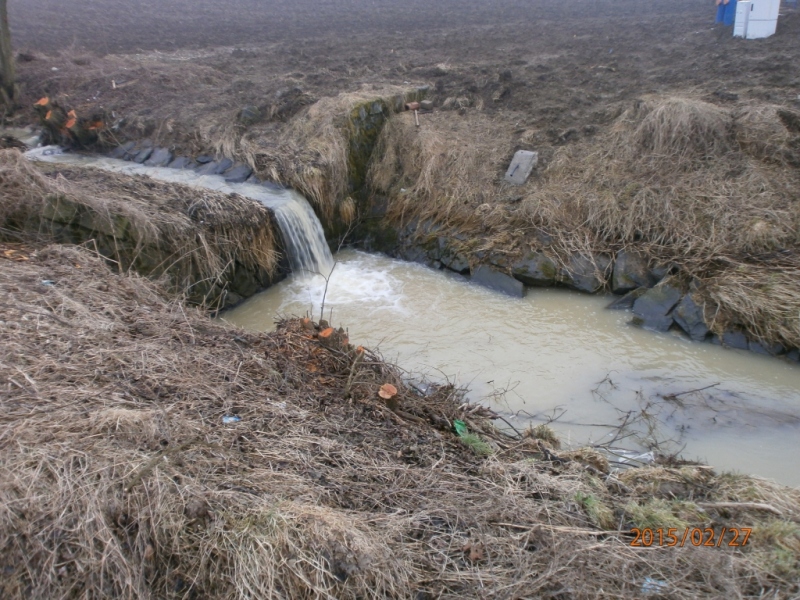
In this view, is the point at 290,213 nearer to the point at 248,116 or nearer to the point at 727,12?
the point at 248,116

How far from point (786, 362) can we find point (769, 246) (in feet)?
5.02

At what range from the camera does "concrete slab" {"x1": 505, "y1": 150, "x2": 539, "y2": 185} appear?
8.43m

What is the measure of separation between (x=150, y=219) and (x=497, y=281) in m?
4.28

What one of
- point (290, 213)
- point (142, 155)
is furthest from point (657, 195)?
point (142, 155)

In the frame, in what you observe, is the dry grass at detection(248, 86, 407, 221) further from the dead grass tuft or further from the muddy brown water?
the dead grass tuft

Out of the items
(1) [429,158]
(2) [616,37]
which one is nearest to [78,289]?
(1) [429,158]

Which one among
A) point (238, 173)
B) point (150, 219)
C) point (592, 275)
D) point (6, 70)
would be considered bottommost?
point (592, 275)

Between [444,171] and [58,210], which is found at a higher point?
[58,210]

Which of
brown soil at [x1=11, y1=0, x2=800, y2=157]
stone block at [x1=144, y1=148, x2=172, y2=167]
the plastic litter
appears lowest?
the plastic litter

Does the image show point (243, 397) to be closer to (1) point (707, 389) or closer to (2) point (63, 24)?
(1) point (707, 389)

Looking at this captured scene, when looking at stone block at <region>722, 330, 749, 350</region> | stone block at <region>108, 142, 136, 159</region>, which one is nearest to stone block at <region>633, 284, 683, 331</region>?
stone block at <region>722, 330, 749, 350</region>

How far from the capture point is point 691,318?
6387mm

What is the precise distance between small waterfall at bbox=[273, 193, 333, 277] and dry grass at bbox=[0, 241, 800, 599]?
343cm

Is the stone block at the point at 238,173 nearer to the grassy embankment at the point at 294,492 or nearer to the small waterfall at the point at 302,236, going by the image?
the small waterfall at the point at 302,236
